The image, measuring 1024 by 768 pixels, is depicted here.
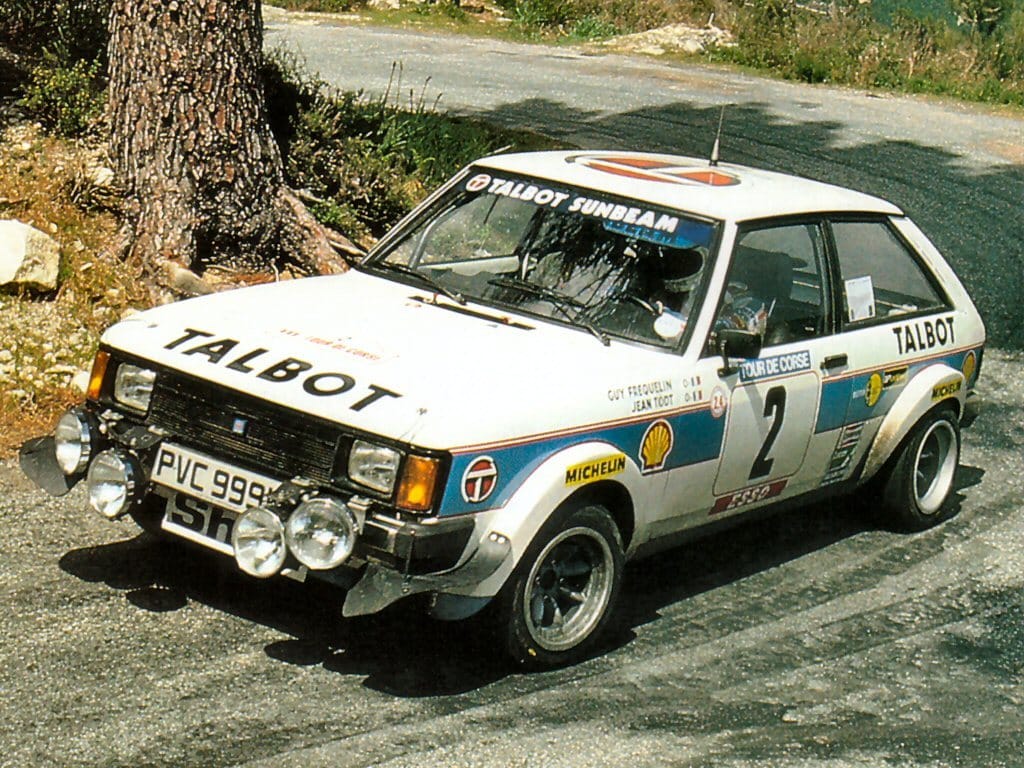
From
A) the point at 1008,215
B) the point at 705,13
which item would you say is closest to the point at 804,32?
the point at 705,13

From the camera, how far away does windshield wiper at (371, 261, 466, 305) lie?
6.36 m

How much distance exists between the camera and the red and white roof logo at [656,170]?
6863 millimetres

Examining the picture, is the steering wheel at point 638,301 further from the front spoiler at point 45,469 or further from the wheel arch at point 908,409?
the front spoiler at point 45,469

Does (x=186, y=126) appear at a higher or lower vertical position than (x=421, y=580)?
higher

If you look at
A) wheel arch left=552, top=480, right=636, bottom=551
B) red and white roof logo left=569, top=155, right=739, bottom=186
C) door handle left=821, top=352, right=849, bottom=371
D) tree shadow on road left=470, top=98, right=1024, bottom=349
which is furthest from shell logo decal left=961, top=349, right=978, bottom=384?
tree shadow on road left=470, top=98, right=1024, bottom=349

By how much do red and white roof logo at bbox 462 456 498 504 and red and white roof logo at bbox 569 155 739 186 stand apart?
6.71 ft

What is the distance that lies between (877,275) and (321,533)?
3351 mm

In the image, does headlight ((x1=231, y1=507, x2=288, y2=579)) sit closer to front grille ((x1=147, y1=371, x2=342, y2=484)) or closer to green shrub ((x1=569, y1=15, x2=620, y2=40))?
front grille ((x1=147, y1=371, x2=342, y2=484))

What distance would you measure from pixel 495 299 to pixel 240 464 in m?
1.43

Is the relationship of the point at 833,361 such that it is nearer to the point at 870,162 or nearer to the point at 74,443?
the point at 74,443

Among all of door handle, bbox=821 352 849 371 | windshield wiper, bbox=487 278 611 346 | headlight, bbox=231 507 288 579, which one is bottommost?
headlight, bbox=231 507 288 579

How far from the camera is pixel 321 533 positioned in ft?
16.9

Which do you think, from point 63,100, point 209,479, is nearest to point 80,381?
→ point 63,100

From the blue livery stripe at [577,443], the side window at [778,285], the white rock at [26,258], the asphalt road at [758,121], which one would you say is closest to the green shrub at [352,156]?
the asphalt road at [758,121]
